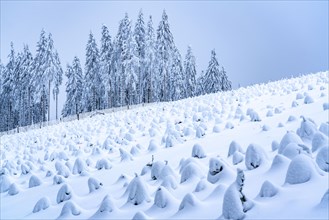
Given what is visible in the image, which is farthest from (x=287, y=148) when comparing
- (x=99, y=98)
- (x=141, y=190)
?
(x=99, y=98)

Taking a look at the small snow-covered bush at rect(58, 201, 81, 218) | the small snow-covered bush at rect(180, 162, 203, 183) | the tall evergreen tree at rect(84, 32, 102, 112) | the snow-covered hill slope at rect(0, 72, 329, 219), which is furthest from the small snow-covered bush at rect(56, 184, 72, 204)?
the tall evergreen tree at rect(84, 32, 102, 112)

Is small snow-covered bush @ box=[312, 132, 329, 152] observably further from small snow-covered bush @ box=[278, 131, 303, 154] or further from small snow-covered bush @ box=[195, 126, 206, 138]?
small snow-covered bush @ box=[195, 126, 206, 138]

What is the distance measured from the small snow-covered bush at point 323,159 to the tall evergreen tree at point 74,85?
66796mm

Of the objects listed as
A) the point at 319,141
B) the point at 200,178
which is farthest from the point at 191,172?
the point at 319,141

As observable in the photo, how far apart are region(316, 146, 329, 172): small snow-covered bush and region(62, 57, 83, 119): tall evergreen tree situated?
219ft

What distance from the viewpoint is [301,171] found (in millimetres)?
4180

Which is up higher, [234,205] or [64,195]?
[234,205]

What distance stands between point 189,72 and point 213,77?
919 centimetres

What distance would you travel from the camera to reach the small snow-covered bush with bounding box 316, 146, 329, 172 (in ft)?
14.9

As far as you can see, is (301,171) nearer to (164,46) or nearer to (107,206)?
(107,206)

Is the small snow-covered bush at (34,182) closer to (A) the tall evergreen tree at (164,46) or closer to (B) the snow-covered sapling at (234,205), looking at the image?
(B) the snow-covered sapling at (234,205)

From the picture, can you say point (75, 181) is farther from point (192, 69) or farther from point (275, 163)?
point (192, 69)

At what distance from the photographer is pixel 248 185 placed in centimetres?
479

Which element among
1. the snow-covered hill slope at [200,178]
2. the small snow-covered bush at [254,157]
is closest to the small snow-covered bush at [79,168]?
the snow-covered hill slope at [200,178]
